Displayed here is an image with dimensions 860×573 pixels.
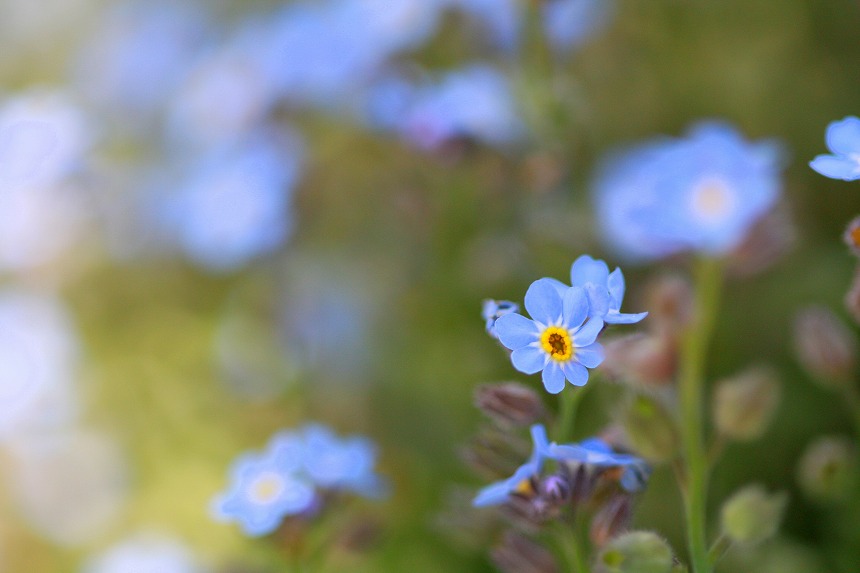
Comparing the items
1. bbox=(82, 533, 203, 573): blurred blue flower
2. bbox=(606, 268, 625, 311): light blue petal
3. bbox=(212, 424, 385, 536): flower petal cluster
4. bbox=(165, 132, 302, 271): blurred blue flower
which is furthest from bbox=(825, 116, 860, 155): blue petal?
bbox=(82, 533, 203, 573): blurred blue flower

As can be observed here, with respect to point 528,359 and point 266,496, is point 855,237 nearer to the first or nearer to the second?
point 528,359

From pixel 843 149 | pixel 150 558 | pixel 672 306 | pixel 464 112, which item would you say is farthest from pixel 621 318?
pixel 150 558

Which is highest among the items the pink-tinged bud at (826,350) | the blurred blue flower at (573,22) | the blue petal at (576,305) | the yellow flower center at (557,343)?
the blurred blue flower at (573,22)

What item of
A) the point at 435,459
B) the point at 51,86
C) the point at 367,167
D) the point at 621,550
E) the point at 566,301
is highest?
the point at 51,86

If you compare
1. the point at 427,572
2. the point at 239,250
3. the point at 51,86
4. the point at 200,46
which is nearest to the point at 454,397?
the point at 427,572

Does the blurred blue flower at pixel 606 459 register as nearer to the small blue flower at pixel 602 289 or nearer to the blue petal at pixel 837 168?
the small blue flower at pixel 602 289

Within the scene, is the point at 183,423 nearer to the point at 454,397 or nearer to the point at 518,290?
the point at 454,397

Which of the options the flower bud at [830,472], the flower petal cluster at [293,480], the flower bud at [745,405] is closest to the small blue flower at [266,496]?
the flower petal cluster at [293,480]
